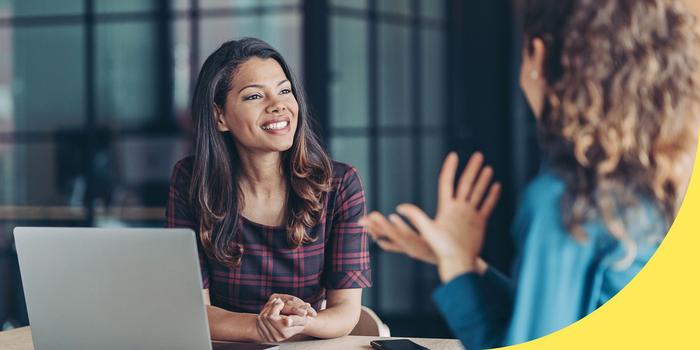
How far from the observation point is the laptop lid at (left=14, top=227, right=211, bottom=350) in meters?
1.46

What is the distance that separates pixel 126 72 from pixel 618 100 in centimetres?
356

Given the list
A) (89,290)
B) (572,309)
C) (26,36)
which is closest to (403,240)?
(572,309)

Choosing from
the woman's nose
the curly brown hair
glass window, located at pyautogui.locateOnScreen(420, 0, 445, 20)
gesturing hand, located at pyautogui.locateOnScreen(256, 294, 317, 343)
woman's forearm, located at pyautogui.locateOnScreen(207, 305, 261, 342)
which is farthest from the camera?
glass window, located at pyautogui.locateOnScreen(420, 0, 445, 20)

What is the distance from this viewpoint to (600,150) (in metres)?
1.39

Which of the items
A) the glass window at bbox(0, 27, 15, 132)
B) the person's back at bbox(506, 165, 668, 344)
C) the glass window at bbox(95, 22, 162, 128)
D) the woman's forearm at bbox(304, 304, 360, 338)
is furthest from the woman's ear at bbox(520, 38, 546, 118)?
the glass window at bbox(0, 27, 15, 132)

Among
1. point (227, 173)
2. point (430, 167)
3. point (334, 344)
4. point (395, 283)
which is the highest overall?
point (227, 173)

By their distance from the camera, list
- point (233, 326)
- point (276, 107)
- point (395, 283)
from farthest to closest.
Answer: point (395, 283) < point (276, 107) < point (233, 326)

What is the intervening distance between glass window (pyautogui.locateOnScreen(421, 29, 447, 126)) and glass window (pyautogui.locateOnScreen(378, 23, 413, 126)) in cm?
7

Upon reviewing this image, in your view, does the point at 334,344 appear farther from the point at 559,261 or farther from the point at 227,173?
the point at 559,261

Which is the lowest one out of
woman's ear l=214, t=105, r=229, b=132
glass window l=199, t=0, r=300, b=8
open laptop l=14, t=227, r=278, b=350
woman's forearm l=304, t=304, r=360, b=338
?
woman's forearm l=304, t=304, r=360, b=338

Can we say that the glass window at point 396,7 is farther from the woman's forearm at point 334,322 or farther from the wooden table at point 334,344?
the wooden table at point 334,344

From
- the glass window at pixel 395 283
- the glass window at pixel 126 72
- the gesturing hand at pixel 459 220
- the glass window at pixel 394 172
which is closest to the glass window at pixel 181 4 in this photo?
the glass window at pixel 126 72

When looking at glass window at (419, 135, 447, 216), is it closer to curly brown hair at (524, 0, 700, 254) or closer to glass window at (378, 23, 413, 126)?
glass window at (378, 23, 413, 126)

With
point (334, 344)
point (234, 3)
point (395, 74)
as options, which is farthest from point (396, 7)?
point (334, 344)
